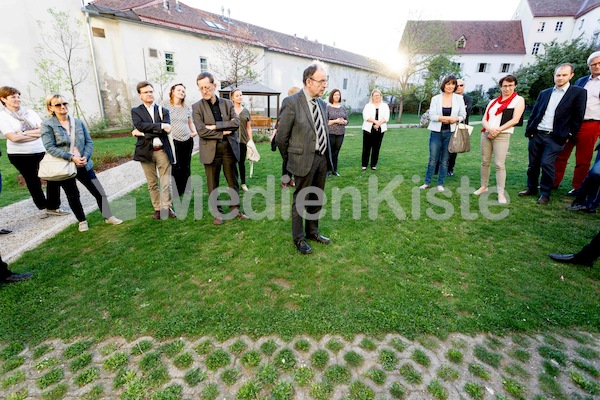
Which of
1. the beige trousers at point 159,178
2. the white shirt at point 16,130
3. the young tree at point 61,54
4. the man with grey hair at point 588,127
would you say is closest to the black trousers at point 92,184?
the beige trousers at point 159,178

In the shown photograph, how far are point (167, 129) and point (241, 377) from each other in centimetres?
370

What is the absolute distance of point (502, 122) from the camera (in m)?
4.98

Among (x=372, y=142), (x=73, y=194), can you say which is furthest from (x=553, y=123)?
(x=73, y=194)

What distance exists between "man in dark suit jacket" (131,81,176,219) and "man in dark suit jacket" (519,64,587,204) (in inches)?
249

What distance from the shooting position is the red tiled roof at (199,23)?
20625 mm

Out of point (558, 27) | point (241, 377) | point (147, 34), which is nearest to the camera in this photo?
point (241, 377)

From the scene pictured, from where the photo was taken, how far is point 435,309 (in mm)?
2785

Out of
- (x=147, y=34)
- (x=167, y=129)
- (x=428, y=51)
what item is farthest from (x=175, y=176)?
(x=428, y=51)

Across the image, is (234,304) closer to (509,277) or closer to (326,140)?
(326,140)

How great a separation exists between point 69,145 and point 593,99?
8.41 meters

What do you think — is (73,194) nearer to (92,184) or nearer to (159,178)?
A: (92,184)

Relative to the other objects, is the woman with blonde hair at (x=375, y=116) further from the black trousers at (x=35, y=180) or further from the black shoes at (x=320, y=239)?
the black trousers at (x=35, y=180)

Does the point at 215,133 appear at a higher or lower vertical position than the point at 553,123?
lower

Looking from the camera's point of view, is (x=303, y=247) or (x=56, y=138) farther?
(x=56, y=138)
